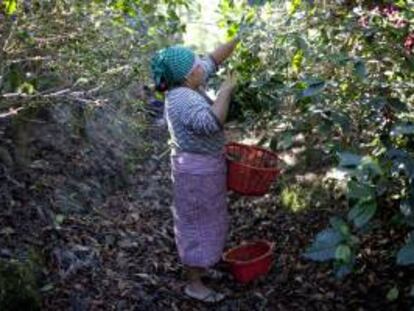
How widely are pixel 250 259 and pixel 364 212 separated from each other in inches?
84.7

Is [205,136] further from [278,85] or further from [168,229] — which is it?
→ [168,229]

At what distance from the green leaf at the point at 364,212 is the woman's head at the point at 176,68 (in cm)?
184

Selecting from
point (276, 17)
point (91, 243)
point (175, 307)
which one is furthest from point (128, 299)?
point (276, 17)

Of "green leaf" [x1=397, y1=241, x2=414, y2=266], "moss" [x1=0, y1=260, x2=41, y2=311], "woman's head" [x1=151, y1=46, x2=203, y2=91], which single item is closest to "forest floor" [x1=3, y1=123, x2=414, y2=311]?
"moss" [x1=0, y1=260, x2=41, y2=311]

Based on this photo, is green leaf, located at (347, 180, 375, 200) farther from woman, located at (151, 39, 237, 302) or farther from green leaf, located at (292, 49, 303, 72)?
woman, located at (151, 39, 237, 302)

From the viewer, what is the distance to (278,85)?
333 cm

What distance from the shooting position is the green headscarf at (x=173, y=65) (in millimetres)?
3615

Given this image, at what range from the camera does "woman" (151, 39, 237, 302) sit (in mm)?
3527

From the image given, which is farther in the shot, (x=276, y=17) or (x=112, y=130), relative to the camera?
(x=112, y=130)

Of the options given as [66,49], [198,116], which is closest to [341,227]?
[198,116]

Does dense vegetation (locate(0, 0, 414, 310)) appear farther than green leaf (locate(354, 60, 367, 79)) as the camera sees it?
Yes

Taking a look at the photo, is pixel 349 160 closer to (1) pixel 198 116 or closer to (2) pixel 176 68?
(1) pixel 198 116

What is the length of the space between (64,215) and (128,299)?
2.63ft

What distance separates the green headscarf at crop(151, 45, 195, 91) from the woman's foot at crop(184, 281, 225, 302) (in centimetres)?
114
